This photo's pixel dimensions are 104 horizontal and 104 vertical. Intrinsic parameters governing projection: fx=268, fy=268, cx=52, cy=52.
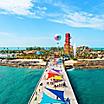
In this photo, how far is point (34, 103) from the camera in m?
42.4

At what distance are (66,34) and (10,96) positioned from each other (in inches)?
4237

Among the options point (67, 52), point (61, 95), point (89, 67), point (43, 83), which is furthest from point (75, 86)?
point (67, 52)

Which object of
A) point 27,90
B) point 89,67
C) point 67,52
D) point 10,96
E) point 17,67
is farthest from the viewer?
point 67,52

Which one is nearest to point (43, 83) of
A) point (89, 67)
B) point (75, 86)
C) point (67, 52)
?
point (75, 86)

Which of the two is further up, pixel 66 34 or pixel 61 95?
pixel 66 34

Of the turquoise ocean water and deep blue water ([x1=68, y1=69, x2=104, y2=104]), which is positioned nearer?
deep blue water ([x1=68, y1=69, x2=104, y2=104])

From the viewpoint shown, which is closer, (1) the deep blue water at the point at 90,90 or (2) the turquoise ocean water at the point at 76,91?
(1) the deep blue water at the point at 90,90

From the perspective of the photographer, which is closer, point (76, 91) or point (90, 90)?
point (76, 91)

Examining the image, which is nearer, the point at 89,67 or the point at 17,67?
the point at 89,67

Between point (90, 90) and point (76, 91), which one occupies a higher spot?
point (76, 91)

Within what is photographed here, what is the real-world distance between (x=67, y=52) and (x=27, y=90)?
306 feet

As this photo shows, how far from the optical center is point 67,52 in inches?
6073

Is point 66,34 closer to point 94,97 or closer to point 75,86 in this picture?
point 75,86

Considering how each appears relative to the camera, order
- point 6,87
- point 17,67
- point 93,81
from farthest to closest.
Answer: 1. point 17,67
2. point 93,81
3. point 6,87
